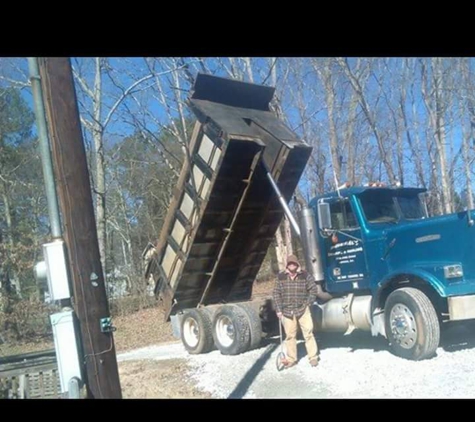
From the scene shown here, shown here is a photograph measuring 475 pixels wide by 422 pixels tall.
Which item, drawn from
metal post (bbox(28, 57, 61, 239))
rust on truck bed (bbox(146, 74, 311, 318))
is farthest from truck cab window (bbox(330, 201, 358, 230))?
metal post (bbox(28, 57, 61, 239))

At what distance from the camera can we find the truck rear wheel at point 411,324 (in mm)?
6551

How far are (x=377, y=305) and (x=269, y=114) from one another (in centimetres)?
355

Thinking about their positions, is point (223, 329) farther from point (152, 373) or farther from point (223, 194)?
point (223, 194)

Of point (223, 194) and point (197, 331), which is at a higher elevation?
point (223, 194)

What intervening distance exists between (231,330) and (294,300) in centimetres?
160

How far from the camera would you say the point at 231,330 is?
27.2ft

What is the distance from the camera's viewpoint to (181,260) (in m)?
8.63

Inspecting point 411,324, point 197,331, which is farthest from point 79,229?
point 197,331

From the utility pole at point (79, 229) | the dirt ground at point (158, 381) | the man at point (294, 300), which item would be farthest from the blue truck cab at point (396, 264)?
the utility pole at point (79, 229)

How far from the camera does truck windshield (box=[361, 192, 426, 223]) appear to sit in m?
7.88

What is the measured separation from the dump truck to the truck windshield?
0.02 m

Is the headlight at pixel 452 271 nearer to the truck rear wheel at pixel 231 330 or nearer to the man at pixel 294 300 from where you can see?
the man at pixel 294 300

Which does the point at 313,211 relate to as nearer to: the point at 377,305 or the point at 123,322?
the point at 377,305

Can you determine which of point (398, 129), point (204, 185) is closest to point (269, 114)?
point (204, 185)
